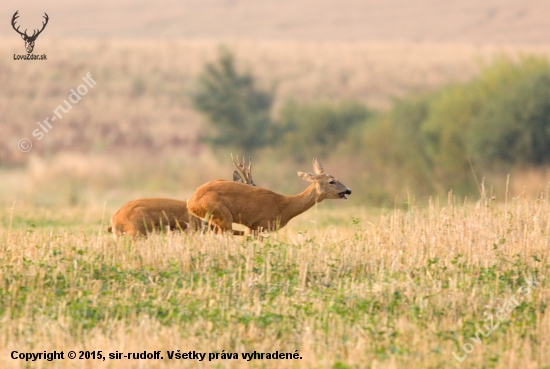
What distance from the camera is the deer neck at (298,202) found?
12656mm

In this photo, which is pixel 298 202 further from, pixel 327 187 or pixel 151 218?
pixel 151 218

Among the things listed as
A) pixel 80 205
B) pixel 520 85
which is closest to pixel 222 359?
pixel 80 205

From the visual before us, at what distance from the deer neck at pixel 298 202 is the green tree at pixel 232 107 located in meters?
27.5

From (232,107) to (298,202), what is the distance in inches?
1124

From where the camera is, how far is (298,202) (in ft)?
41.7

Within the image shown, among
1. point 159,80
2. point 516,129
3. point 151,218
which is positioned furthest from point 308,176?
point 159,80

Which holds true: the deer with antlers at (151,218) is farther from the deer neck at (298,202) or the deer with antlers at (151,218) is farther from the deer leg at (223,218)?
the deer neck at (298,202)

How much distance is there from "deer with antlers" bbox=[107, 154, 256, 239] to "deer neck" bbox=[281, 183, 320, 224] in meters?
0.69

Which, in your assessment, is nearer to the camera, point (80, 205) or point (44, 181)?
point (80, 205)

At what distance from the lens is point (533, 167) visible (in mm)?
31328

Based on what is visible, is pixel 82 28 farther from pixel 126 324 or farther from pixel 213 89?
pixel 126 324

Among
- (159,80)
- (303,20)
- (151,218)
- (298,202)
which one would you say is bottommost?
(151,218)

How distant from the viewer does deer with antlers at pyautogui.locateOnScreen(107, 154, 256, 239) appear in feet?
41.3

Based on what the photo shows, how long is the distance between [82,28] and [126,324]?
101495 mm
